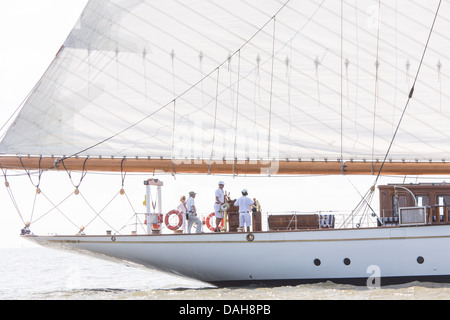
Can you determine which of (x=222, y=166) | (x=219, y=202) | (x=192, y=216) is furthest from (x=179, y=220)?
(x=222, y=166)

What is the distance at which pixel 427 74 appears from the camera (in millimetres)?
22234

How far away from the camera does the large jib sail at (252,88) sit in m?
22.2

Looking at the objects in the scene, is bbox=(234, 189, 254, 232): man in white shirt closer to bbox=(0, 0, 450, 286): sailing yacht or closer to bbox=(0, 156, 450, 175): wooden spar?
bbox=(0, 0, 450, 286): sailing yacht

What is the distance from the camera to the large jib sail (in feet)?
72.9

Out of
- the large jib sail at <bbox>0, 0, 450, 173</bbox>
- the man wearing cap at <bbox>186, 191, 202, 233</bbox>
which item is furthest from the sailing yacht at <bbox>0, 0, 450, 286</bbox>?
the man wearing cap at <bbox>186, 191, 202, 233</bbox>

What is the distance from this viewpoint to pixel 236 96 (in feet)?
74.0

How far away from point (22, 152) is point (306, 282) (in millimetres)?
8086

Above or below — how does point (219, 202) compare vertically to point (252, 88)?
below

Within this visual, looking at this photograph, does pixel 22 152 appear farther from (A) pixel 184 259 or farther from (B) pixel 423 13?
(B) pixel 423 13

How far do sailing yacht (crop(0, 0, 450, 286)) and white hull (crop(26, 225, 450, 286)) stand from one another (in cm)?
32

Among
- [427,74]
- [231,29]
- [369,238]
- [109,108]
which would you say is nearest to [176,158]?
[109,108]

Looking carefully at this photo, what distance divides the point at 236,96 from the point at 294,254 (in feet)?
15.1

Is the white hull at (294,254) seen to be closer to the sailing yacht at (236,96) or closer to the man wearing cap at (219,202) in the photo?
the sailing yacht at (236,96)

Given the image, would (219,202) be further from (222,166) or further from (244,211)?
(222,166)
